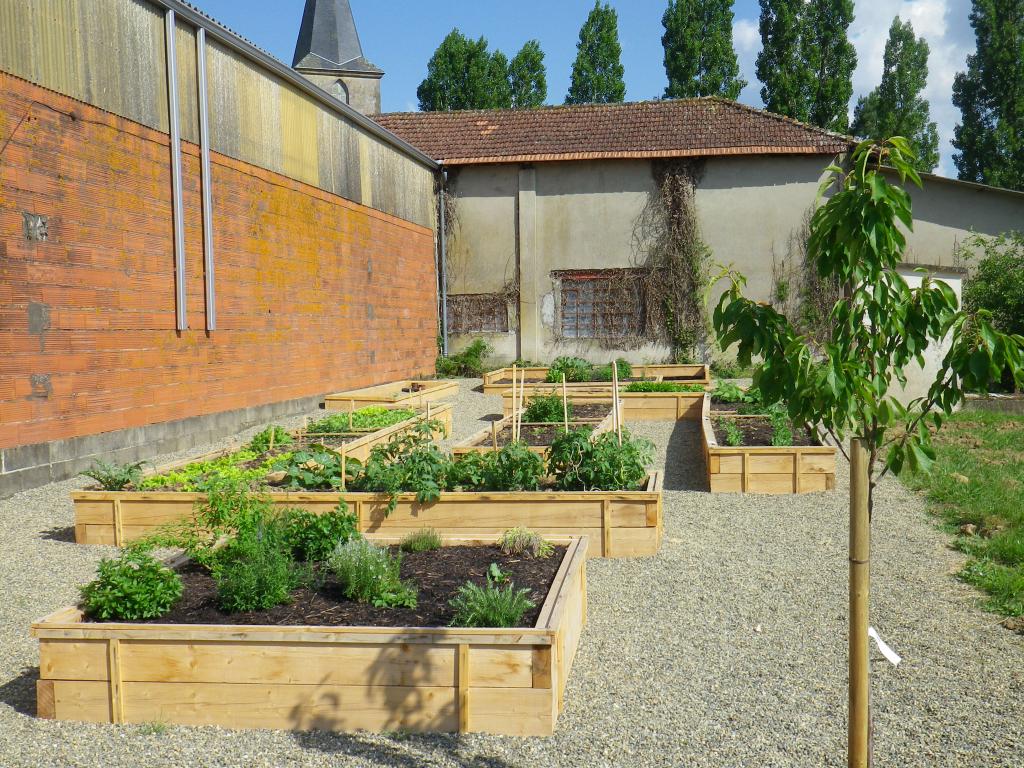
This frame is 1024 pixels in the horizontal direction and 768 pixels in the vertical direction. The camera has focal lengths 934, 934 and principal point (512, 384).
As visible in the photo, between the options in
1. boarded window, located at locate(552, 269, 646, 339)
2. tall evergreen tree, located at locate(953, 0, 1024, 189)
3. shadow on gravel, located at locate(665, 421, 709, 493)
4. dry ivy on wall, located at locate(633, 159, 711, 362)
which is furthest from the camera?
tall evergreen tree, located at locate(953, 0, 1024, 189)

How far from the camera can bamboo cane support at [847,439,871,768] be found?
2990 mm

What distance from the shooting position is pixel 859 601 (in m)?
3.07

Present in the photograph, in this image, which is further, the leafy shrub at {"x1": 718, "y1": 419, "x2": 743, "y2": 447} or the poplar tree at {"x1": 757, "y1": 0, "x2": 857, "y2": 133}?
the poplar tree at {"x1": 757, "y1": 0, "x2": 857, "y2": 133}

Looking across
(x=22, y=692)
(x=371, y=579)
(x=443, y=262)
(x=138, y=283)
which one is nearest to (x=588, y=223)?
(x=443, y=262)

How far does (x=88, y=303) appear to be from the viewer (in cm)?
989

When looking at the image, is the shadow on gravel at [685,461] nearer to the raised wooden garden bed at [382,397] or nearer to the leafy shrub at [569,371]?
the raised wooden garden bed at [382,397]

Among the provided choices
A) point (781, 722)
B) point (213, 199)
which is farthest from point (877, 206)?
point (213, 199)

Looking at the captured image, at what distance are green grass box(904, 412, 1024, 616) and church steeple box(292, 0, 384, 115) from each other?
3114 centimetres

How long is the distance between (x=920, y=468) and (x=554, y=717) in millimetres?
2008

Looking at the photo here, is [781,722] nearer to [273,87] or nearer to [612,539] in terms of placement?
[612,539]

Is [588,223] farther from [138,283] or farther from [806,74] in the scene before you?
[806,74]

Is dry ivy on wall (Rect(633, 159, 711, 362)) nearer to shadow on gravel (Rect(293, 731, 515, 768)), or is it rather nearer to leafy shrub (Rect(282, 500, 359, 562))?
leafy shrub (Rect(282, 500, 359, 562))

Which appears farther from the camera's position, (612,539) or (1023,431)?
(1023,431)

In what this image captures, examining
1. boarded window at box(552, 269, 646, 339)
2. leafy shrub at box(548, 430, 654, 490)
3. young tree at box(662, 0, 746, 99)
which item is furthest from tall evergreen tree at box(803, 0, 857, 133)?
leafy shrub at box(548, 430, 654, 490)
